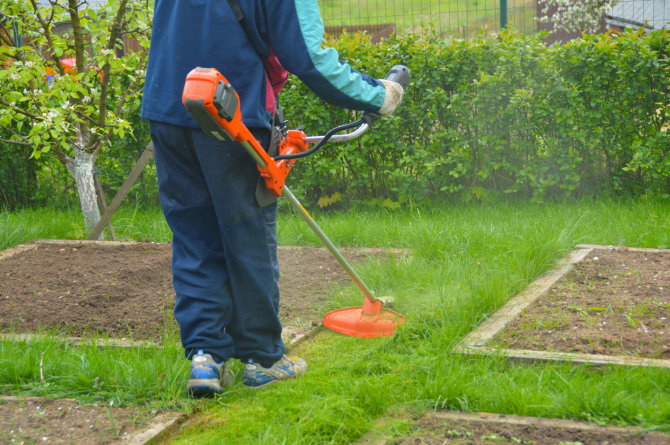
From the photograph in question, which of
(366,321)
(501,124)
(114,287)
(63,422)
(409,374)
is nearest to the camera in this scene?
(63,422)

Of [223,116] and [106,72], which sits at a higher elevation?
[106,72]

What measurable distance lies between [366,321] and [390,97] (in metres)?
1.19

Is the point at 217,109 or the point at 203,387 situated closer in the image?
the point at 217,109

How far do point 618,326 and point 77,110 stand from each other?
3641 mm

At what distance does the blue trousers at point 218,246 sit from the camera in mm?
2695

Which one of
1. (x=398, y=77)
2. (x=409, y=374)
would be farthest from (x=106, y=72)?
(x=409, y=374)

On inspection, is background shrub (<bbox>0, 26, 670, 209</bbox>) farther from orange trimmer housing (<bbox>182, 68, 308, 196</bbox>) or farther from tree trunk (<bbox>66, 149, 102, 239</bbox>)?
orange trimmer housing (<bbox>182, 68, 308, 196</bbox>)

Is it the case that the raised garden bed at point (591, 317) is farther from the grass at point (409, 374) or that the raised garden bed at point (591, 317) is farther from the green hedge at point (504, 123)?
the green hedge at point (504, 123)

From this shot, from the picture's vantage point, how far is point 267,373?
2.94 meters

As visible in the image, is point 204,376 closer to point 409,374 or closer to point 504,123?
point 409,374

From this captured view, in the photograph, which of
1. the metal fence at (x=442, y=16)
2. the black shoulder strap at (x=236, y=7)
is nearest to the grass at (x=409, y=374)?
the black shoulder strap at (x=236, y=7)

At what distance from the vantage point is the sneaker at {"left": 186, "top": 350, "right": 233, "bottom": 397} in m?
2.72

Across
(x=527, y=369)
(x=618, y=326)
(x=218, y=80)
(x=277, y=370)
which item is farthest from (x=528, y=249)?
(x=218, y=80)

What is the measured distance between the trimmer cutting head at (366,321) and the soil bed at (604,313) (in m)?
0.60
